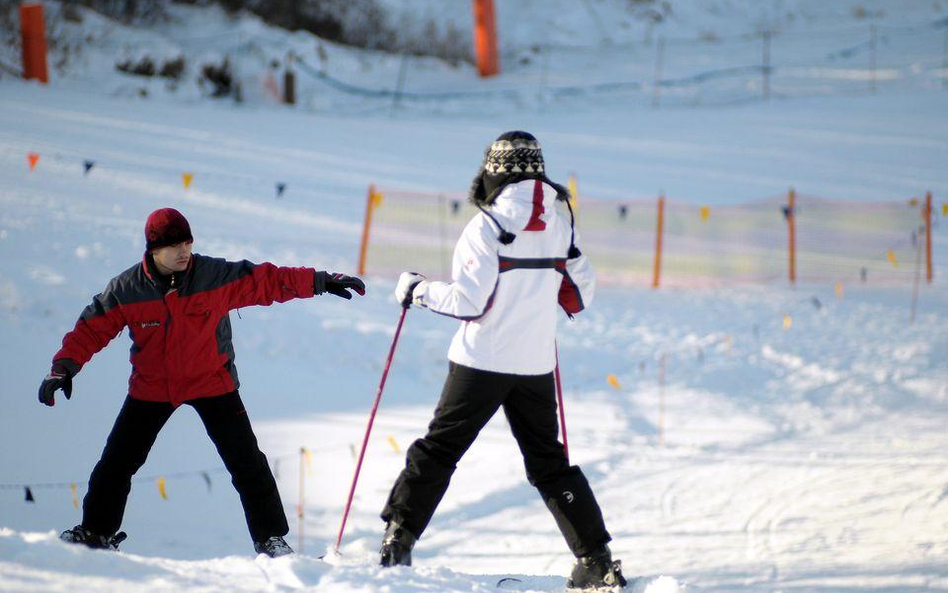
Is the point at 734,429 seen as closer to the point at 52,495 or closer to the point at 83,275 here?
the point at 52,495

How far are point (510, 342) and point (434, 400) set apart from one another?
501 cm

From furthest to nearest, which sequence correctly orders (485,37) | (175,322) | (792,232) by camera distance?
(485,37), (792,232), (175,322)

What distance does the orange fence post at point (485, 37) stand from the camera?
24812 millimetres

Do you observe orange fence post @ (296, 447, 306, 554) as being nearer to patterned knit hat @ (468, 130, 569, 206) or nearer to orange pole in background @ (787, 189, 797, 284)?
patterned knit hat @ (468, 130, 569, 206)

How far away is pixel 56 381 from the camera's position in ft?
12.7

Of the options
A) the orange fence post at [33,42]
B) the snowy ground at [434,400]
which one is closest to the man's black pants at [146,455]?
the snowy ground at [434,400]

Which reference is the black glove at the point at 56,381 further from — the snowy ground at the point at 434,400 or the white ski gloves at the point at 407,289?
the white ski gloves at the point at 407,289

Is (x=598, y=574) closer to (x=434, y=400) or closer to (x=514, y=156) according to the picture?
(x=514, y=156)

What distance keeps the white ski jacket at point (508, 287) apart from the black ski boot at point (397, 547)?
28.1 inches

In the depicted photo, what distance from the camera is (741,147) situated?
19391 millimetres

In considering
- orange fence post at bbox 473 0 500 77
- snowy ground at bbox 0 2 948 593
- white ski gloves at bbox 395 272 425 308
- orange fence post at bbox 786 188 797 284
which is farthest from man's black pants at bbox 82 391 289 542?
orange fence post at bbox 473 0 500 77

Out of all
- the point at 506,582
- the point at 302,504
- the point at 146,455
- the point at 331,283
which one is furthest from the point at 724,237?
the point at 146,455

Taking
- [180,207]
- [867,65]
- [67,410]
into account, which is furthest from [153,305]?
[867,65]

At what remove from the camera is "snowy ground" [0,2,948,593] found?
18.4 ft
